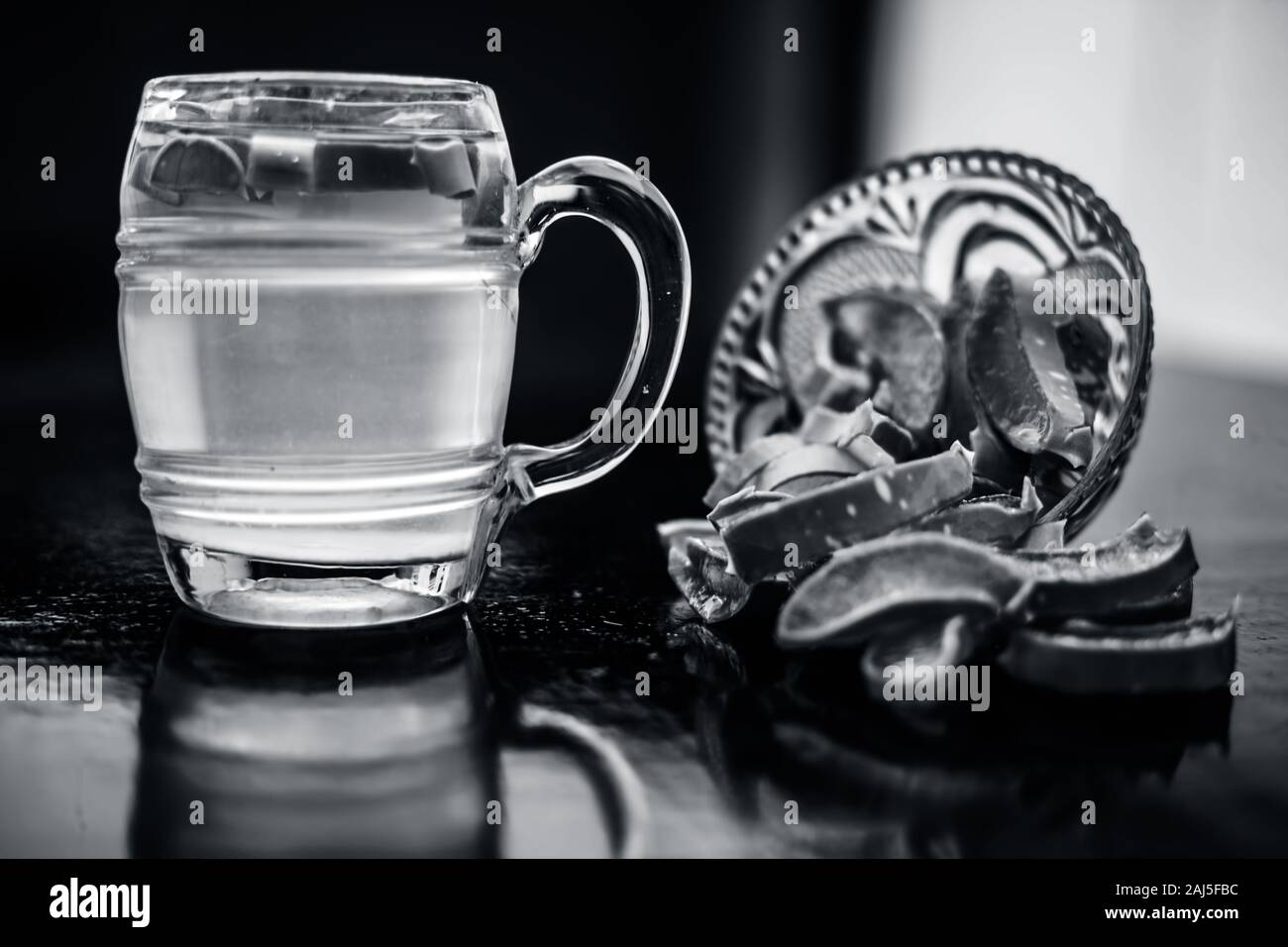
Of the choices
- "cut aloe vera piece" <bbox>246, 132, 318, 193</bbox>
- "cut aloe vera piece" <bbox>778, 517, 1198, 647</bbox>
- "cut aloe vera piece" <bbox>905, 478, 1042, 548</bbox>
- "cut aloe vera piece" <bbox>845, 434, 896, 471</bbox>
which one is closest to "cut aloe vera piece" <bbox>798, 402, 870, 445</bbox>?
"cut aloe vera piece" <bbox>845, 434, 896, 471</bbox>

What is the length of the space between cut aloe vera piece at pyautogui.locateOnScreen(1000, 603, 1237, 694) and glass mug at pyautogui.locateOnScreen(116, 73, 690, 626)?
1.08ft

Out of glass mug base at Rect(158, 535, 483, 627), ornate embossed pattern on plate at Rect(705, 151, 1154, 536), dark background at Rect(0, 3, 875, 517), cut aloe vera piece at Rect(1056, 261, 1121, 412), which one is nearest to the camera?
glass mug base at Rect(158, 535, 483, 627)

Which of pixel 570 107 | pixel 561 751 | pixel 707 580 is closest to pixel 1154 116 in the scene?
pixel 570 107

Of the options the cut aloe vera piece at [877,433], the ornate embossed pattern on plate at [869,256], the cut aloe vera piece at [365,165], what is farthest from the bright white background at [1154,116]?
the cut aloe vera piece at [365,165]

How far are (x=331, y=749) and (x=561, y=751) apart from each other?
104 millimetres

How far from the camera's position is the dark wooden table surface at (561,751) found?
1.95ft

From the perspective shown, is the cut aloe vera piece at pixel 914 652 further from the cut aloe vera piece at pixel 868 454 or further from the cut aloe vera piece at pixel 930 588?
the cut aloe vera piece at pixel 868 454

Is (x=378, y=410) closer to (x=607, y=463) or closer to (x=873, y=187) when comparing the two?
(x=607, y=463)

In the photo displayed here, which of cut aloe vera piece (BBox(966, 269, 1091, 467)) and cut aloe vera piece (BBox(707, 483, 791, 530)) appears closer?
cut aloe vera piece (BBox(707, 483, 791, 530))

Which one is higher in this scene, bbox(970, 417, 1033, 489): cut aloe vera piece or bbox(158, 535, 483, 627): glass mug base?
bbox(970, 417, 1033, 489): cut aloe vera piece

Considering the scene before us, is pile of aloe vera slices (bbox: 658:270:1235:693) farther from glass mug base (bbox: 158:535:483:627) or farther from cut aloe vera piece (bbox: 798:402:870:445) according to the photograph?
glass mug base (bbox: 158:535:483:627)

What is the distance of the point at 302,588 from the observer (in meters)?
0.83

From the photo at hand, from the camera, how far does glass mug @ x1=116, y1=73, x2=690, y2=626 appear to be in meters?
0.79

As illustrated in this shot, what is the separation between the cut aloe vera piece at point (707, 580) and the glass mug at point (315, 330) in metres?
0.14
